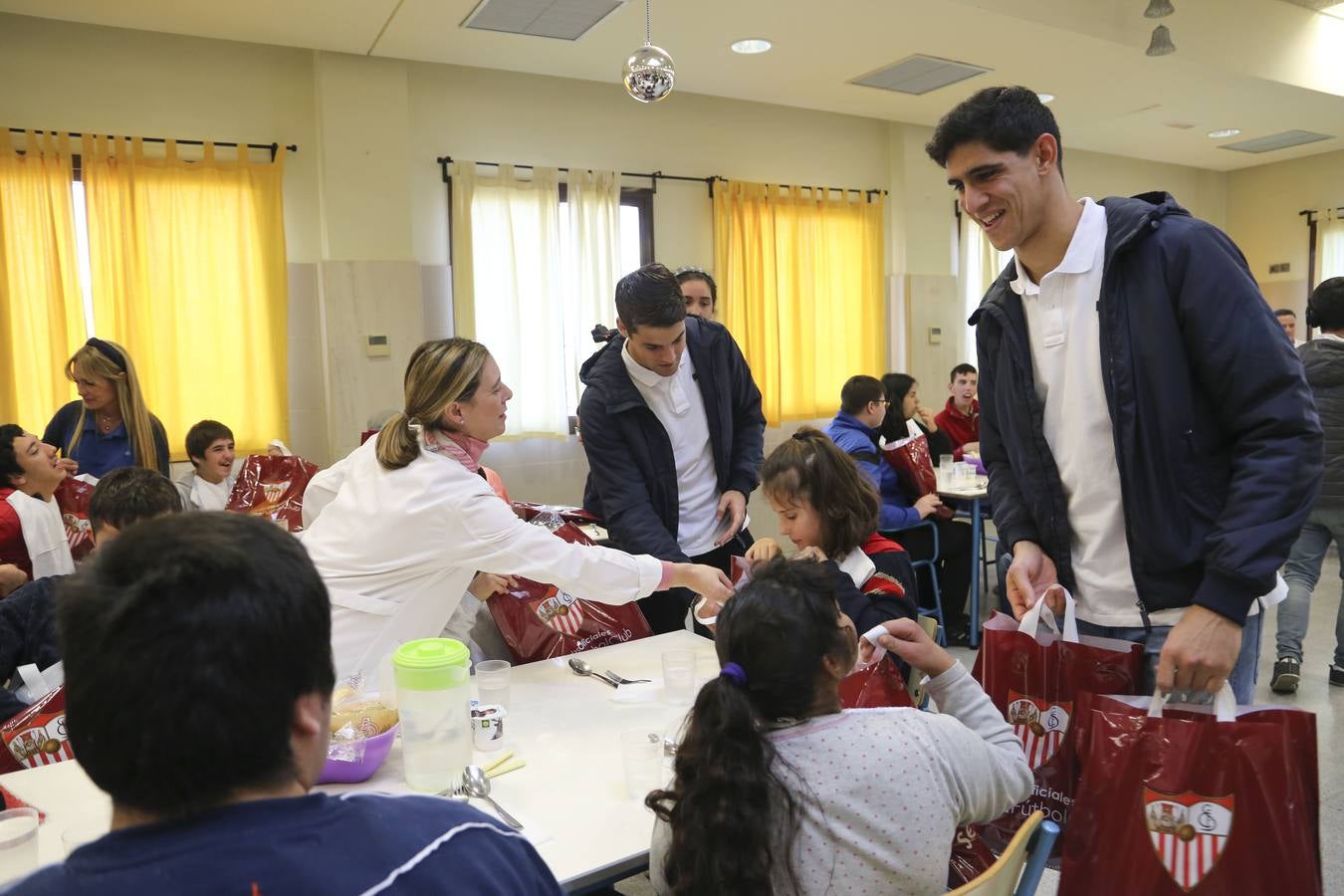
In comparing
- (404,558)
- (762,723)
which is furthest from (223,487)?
(762,723)

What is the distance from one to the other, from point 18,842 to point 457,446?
113 cm

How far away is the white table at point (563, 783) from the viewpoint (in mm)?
1299

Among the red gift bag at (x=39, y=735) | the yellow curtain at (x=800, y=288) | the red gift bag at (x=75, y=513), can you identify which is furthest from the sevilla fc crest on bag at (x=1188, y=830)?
the yellow curtain at (x=800, y=288)

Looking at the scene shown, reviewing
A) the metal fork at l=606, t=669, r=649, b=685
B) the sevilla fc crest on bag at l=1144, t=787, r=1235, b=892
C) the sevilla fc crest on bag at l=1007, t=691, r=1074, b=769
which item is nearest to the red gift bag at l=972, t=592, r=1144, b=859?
the sevilla fc crest on bag at l=1007, t=691, r=1074, b=769

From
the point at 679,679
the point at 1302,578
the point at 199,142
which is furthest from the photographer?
the point at 199,142

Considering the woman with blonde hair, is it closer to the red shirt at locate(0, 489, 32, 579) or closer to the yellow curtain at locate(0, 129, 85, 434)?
the yellow curtain at locate(0, 129, 85, 434)

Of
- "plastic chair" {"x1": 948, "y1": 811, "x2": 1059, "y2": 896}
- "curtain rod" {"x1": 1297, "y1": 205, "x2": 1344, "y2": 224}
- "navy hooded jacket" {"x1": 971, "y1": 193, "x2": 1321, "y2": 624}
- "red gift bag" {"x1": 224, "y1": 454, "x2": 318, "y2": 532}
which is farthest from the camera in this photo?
"curtain rod" {"x1": 1297, "y1": 205, "x2": 1344, "y2": 224}

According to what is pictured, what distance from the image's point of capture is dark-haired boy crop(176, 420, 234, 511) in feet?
14.2

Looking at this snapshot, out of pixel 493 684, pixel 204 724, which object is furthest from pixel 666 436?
pixel 204 724

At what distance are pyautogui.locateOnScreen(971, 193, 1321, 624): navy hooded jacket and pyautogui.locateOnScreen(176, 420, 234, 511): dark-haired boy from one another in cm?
402

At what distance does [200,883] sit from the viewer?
0.62 metres

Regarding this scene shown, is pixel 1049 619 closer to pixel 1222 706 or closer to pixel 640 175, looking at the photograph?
pixel 1222 706

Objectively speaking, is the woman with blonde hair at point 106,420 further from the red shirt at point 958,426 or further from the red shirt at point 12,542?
the red shirt at point 958,426

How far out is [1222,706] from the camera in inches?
51.8
